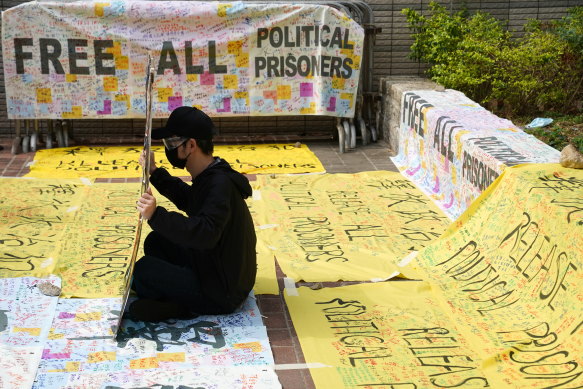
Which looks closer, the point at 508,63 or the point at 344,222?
the point at 344,222

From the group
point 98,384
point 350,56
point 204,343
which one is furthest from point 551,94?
point 98,384

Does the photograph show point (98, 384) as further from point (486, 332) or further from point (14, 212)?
point (14, 212)

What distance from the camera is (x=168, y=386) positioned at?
4.27 m

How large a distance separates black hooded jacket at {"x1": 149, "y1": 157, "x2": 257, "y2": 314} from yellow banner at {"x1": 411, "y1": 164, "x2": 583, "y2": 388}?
52.5 inches

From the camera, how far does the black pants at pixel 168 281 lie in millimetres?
4895

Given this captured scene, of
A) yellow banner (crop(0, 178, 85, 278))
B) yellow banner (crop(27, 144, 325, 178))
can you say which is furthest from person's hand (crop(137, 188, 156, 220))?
yellow banner (crop(27, 144, 325, 178))

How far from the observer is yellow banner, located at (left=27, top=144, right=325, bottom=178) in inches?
336

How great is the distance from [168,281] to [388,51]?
6.31m

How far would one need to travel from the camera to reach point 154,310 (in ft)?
16.1

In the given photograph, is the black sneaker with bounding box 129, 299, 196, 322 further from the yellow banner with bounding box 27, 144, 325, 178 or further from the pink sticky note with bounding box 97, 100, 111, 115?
the pink sticky note with bounding box 97, 100, 111, 115

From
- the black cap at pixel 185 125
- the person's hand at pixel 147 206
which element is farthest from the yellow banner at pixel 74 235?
the black cap at pixel 185 125

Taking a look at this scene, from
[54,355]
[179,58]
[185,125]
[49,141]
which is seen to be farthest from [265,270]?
[49,141]

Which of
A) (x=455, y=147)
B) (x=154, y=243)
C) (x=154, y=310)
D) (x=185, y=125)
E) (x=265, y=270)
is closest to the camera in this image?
(x=185, y=125)

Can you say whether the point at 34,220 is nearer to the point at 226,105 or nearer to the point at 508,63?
the point at 226,105
